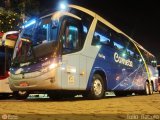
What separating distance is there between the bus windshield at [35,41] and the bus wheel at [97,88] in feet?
8.08

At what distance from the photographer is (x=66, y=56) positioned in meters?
11.0

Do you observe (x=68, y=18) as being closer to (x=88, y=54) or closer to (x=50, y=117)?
(x=88, y=54)

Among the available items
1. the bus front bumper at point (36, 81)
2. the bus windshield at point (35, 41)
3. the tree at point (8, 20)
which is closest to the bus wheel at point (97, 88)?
the bus front bumper at point (36, 81)

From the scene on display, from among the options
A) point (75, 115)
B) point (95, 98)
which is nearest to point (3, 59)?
point (95, 98)

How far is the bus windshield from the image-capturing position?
35.9ft

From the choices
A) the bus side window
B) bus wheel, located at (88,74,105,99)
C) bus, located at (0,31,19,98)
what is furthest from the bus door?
bus, located at (0,31,19,98)

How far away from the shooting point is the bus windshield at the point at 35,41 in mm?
10945

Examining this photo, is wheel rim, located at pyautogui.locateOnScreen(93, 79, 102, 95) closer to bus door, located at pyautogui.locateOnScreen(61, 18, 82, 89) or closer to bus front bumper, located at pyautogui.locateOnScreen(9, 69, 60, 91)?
bus door, located at pyautogui.locateOnScreen(61, 18, 82, 89)

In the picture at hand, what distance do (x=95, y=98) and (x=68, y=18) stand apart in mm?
3123

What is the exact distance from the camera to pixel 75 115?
23.0 ft

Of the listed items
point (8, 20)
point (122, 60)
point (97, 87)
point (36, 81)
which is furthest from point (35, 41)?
point (8, 20)

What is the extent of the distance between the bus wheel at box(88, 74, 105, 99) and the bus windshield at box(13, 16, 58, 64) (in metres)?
2.46

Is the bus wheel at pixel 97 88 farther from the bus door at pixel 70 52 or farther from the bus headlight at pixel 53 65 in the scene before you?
the bus headlight at pixel 53 65

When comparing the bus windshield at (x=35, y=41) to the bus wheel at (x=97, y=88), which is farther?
the bus wheel at (x=97, y=88)
